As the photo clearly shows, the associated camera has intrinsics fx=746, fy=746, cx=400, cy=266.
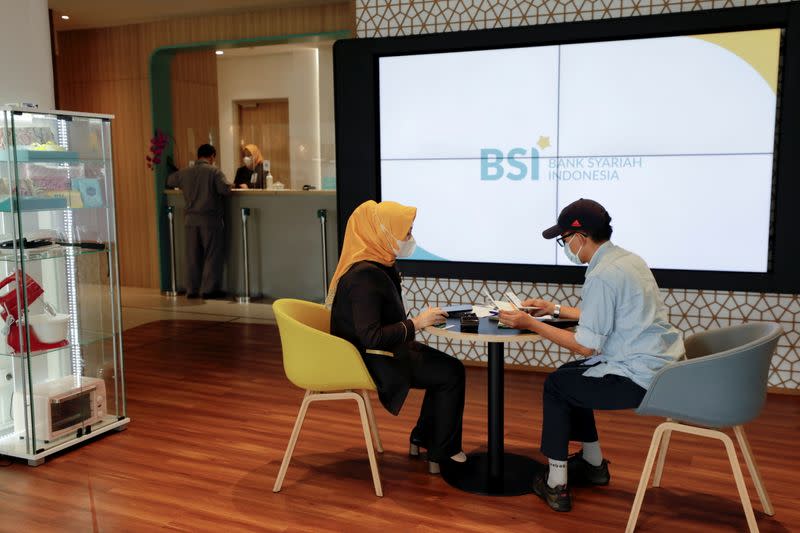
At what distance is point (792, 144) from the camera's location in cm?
457

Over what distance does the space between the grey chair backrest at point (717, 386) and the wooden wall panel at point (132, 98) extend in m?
7.36

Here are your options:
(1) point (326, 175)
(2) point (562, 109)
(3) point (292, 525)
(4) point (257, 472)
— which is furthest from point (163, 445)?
(1) point (326, 175)

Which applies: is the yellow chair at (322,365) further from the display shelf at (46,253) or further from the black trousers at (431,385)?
the display shelf at (46,253)

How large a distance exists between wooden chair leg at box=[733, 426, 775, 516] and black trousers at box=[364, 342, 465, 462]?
3.90ft

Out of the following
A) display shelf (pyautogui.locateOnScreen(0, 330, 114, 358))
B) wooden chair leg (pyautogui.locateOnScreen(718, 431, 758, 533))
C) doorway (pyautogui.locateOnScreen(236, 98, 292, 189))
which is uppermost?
doorway (pyautogui.locateOnScreen(236, 98, 292, 189))

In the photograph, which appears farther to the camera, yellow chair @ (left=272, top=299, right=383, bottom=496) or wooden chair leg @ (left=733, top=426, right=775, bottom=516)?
yellow chair @ (left=272, top=299, right=383, bottom=496)

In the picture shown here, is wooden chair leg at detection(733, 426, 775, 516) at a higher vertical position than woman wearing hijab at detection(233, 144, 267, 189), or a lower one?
lower

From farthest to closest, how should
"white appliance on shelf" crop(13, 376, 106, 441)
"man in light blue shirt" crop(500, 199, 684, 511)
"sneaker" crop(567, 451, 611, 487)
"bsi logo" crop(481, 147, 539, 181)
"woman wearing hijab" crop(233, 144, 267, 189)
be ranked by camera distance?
"woman wearing hijab" crop(233, 144, 267, 189) < "bsi logo" crop(481, 147, 539, 181) < "white appliance on shelf" crop(13, 376, 106, 441) < "sneaker" crop(567, 451, 611, 487) < "man in light blue shirt" crop(500, 199, 684, 511)

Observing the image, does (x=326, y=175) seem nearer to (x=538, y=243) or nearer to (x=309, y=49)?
(x=309, y=49)

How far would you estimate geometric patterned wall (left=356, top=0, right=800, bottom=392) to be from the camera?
4805mm

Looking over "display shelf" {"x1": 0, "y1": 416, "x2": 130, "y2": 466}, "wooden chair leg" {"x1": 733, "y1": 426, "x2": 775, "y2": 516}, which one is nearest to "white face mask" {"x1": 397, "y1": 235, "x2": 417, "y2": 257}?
"wooden chair leg" {"x1": 733, "y1": 426, "x2": 775, "y2": 516}

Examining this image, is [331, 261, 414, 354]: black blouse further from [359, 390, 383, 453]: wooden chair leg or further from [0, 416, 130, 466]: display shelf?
[0, 416, 130, 466]: display shelf

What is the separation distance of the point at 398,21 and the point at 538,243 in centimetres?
193

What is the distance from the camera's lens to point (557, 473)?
3217 millimetres
